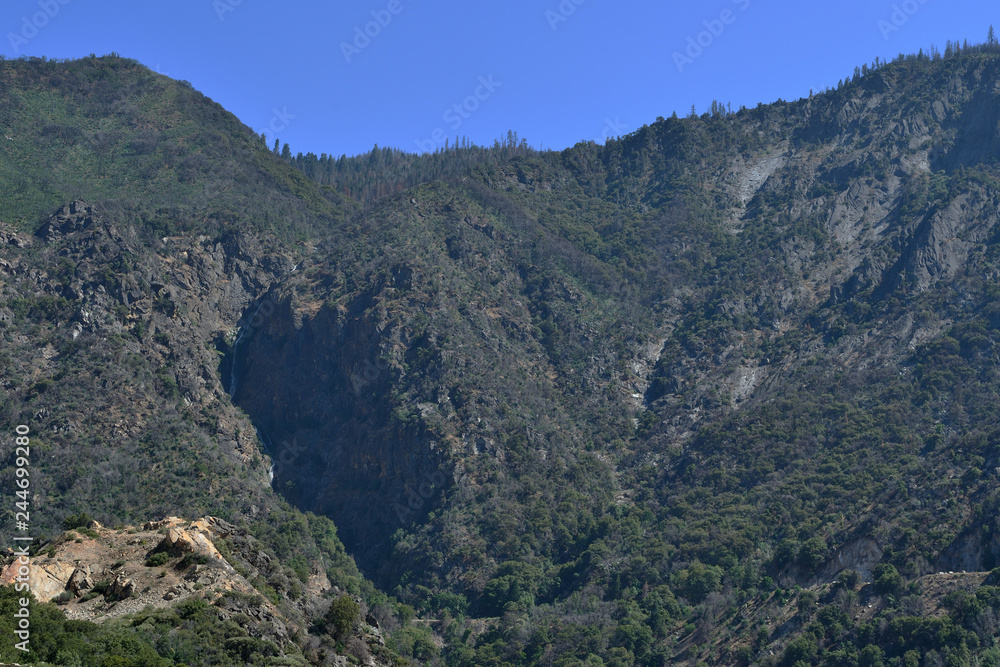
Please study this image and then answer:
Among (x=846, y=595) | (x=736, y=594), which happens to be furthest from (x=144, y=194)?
(x=846, y=595)

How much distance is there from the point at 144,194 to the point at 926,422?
297 feet

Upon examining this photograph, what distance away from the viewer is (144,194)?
121 metres

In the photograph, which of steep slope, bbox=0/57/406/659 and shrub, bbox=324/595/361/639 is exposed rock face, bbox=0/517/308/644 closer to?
shrub, bbox=324/595/361/639

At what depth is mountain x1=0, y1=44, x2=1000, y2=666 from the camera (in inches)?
2995

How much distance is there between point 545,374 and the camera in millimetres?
114062

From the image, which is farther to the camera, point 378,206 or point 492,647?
point 378,206

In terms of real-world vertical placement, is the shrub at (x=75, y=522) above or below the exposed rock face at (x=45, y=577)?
above

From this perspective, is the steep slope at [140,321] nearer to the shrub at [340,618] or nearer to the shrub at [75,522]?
the shrub at [340,618]

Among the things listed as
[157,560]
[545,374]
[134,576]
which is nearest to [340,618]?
[157,560]

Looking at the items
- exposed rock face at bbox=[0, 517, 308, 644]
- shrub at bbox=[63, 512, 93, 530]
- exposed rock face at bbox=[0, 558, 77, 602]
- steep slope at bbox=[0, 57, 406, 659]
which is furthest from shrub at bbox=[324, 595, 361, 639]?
shrub at bbox=[63, 512, 93, 530]

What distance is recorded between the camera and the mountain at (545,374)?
76.1 m

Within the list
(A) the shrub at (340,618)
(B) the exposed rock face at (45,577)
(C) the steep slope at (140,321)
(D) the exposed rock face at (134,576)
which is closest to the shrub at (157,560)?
(D) the exposed rock face at (134,576)

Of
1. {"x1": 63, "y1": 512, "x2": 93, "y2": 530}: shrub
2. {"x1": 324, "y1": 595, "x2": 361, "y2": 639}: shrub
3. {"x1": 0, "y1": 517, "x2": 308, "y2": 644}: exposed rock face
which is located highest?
{"x1": 63, "y1": 512, "x2": 93, "y2": 530}: shrub

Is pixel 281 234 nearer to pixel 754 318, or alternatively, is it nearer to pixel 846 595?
pixel 754 318
